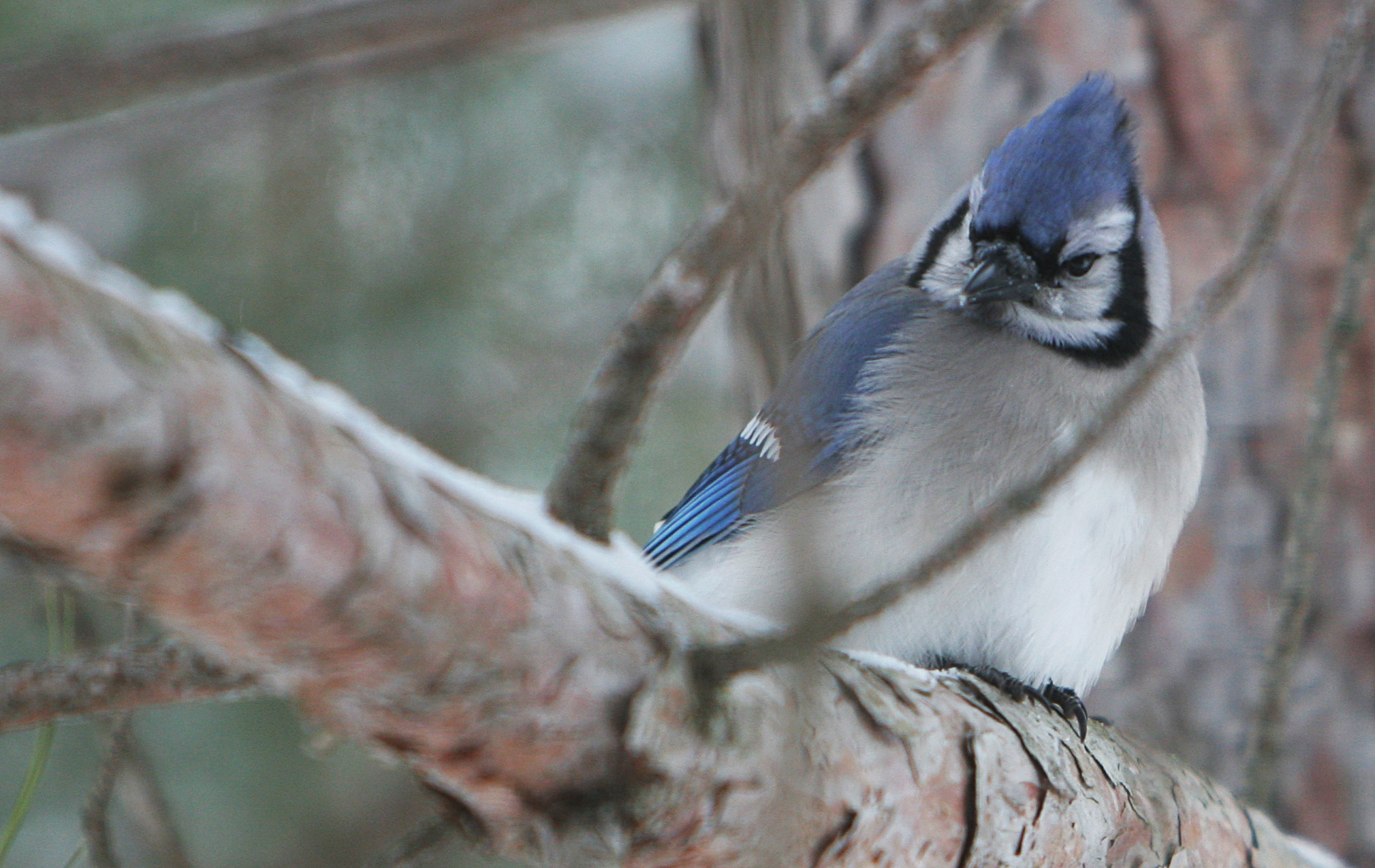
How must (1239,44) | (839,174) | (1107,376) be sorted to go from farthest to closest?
1. (839,174)
2. (1239,44)
3. (1107,376)

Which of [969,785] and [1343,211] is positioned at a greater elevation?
[1343,211]

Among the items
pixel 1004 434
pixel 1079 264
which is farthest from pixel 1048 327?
pixel 1004 434

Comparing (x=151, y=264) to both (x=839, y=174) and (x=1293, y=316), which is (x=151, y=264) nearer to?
(x=839, y=174)

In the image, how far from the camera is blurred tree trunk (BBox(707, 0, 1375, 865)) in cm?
196

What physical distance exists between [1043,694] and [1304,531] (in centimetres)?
35

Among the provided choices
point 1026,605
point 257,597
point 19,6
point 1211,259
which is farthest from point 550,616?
point 19,6

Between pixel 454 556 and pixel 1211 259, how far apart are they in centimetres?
167

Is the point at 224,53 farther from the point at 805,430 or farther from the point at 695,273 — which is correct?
the point at 805,430

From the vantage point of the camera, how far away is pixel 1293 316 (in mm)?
2012

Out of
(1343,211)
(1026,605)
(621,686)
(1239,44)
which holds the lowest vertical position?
(1026,605)

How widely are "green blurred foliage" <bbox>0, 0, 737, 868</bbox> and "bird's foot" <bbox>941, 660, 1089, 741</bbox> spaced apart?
94 cm

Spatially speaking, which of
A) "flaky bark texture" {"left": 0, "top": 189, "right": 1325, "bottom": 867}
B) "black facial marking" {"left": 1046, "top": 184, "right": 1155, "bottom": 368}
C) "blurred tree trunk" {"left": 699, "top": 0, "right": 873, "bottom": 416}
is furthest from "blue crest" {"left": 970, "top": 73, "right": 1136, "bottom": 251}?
"flaky bark texture" {"left": 0, "top": 189, "right": 1325, "bottom": 867}

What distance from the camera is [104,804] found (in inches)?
41.9

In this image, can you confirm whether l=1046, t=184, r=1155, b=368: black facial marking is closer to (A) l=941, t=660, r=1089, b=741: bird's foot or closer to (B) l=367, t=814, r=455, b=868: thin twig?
(A) l=941, t=660, r=1089, b=741: bird's foot
